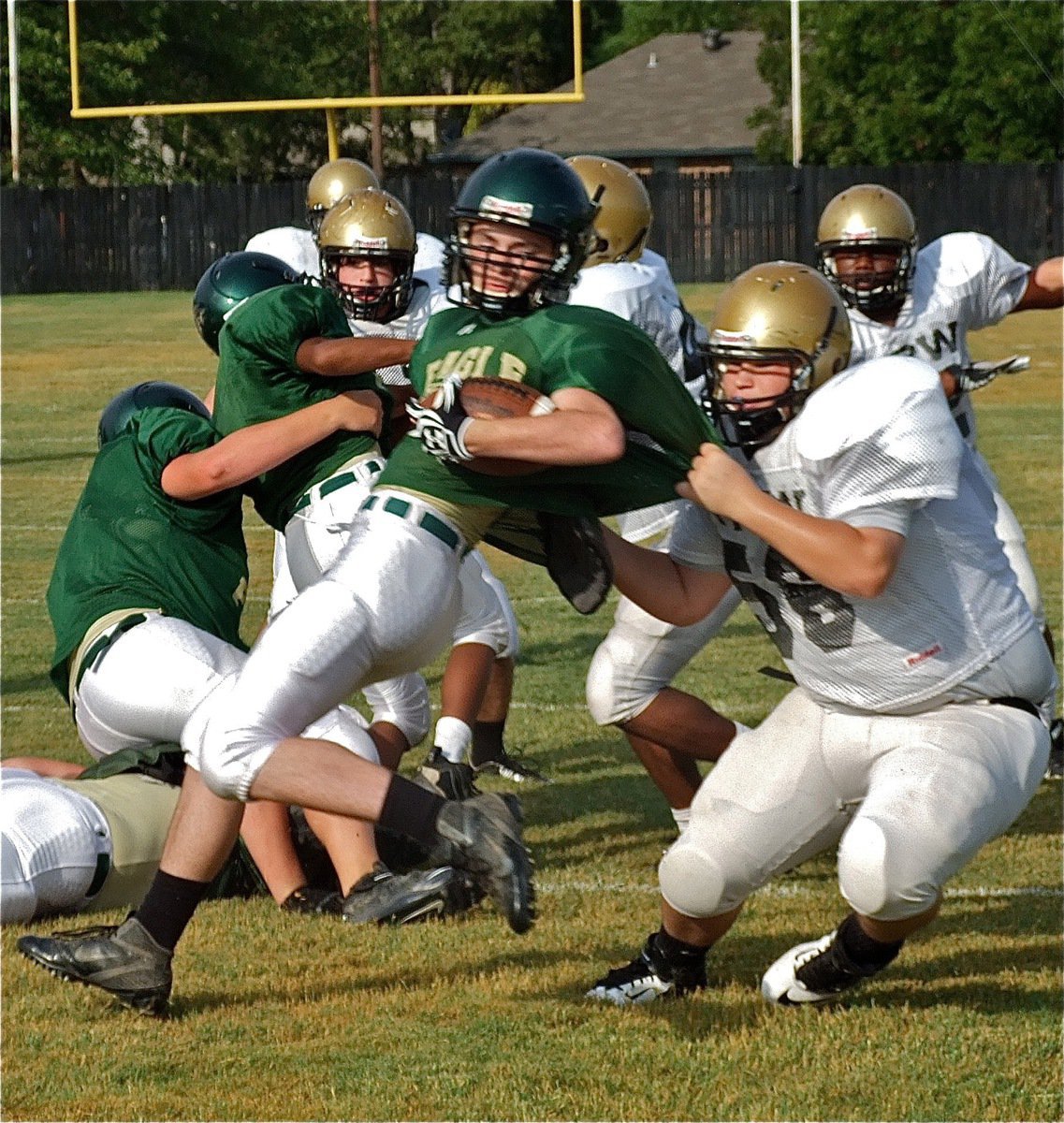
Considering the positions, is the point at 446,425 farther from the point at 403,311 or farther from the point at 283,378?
the point at 403,311

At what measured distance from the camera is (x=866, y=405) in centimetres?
358

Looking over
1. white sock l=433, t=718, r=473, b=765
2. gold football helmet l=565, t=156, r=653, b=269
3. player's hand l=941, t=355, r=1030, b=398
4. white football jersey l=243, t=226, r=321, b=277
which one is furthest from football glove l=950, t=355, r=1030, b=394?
white football jersey l=243, t=226, r=321, b=277

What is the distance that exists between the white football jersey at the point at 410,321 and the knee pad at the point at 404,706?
2.82 ft

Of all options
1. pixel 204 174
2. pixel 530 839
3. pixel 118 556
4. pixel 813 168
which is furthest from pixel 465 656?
pixel 204 174

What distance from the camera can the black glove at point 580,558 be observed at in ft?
12.3

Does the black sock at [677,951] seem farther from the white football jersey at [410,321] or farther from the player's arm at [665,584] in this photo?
the white football jersey at [410,321]

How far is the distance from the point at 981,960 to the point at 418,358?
69.0 inches

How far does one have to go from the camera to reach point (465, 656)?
18.8 ft

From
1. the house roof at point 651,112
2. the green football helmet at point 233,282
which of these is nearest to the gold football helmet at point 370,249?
the green football helmet at point 233,282

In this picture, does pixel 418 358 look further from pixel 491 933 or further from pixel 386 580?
pixel 491 933

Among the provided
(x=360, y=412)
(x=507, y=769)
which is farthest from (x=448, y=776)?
(x=360, y=412)

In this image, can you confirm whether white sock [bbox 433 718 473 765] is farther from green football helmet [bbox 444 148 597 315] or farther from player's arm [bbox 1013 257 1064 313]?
player's arm [bbox 1013 257 1064 313]

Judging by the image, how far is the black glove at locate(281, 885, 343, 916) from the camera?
462 centimetres

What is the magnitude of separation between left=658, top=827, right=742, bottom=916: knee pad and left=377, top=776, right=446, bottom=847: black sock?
50cm
